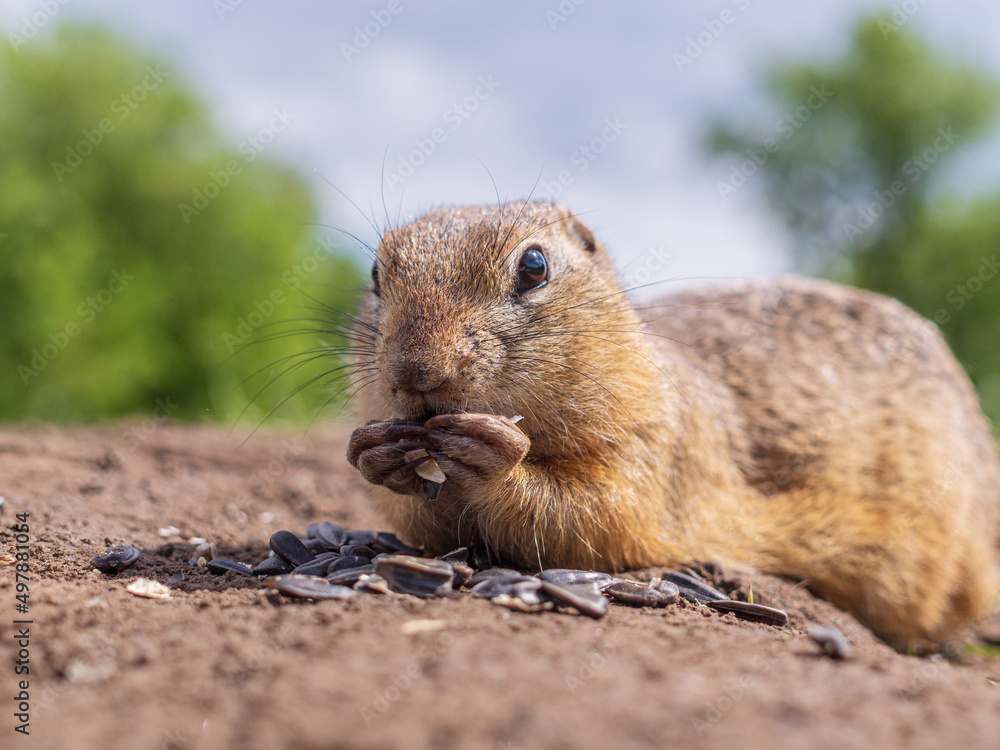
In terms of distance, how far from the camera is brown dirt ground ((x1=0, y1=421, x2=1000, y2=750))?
1975 millimetres

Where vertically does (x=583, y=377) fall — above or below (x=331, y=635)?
above

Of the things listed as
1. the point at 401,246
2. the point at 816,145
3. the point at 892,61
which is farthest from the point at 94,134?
the point at 892,61

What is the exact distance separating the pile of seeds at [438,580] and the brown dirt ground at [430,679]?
0.09 meters

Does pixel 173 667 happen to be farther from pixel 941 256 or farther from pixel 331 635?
pixel 941 256

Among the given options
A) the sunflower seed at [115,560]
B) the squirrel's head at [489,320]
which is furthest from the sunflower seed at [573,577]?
the sunflower seed at [115,560]

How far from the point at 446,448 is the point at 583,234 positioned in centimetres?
206

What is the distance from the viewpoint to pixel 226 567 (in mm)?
3771

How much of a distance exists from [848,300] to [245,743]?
580 centimetres

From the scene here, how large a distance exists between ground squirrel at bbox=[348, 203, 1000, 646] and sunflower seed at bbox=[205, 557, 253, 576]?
81 centimetres

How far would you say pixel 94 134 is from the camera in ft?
53.4

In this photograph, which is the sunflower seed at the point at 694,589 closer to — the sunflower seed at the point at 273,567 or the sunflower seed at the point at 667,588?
the sunflower seed at the point at 667,588

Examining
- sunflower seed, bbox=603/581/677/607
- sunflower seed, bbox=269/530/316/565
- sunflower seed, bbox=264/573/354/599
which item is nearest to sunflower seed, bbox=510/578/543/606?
sunflower seed, bbox=603/581/677/607

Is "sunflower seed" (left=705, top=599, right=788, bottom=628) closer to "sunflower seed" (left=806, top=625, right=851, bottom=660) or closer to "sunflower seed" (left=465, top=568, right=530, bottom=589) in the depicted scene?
"sunflower seed" (left=806, top=625, right=851, bottom=660)

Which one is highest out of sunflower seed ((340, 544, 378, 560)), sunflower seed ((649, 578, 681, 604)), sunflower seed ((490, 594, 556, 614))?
sunflower seed ((490, 594, 556, 614))
